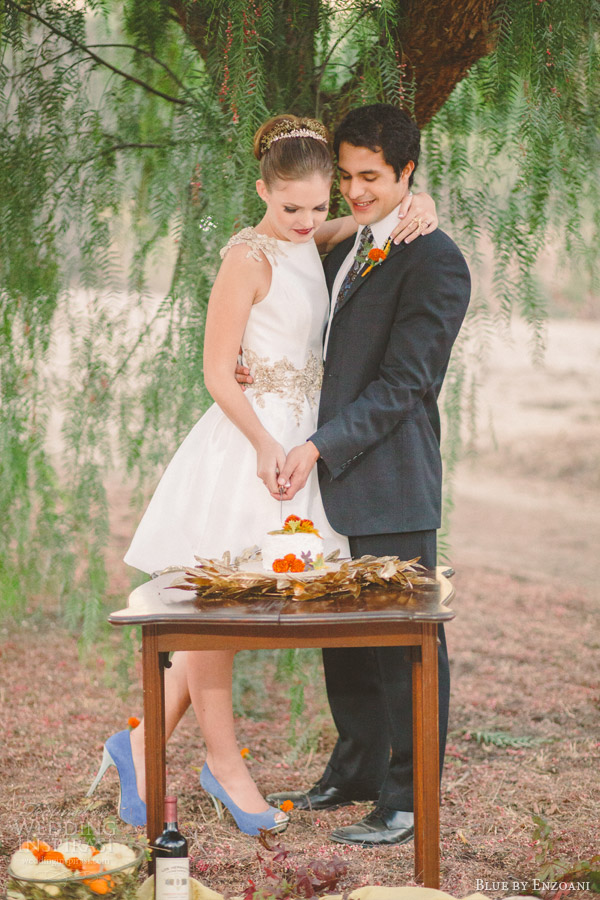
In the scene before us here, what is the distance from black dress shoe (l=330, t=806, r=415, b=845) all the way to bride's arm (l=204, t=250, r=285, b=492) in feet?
3.12

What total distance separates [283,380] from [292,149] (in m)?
0.54

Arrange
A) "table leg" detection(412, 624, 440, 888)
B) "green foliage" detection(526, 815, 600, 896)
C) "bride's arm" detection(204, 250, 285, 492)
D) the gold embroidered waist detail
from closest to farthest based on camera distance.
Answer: "table leg" detection(412, 624, 440, 888)
"green foliage" detection(526, 815, 600, 896)
"bride's arm" detection(204, 250, 285, 492)
the gold embroidered waist detail

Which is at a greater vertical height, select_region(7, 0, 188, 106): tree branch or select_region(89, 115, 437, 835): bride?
select_region(7, 0, 188, 106): tree branch

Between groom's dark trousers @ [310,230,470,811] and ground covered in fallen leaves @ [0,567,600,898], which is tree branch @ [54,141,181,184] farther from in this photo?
ground covered in fallen leaves @ [0,567,600,898]

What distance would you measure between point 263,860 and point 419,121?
81.4 inches

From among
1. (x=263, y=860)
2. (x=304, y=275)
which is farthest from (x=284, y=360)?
(x=263, y=860)

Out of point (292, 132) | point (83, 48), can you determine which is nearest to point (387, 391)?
point (292, 132)

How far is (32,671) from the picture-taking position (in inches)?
179

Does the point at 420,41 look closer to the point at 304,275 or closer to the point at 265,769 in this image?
the point at 304,275

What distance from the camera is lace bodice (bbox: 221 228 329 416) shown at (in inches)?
95.8

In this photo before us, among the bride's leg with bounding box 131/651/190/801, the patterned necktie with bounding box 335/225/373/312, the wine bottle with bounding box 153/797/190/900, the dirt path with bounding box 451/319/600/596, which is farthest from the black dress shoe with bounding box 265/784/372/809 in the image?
the dirt path with bounding box 451/319/600/596

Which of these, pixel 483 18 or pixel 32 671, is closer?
pixel 483 18

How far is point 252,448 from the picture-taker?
2.40 m

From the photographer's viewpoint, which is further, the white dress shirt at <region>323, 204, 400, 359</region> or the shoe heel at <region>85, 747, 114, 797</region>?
the shoe heel at <region>85, 747, 114, 797</region>
